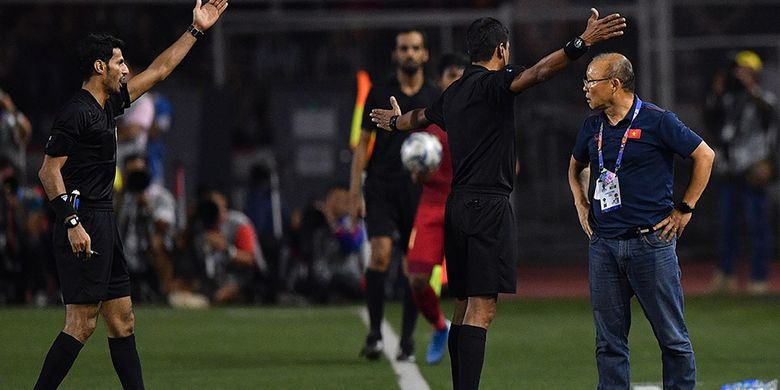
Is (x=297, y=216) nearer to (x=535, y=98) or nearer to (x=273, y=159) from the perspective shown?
(x=273, y=159)

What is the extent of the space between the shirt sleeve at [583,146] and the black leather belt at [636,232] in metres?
0.54

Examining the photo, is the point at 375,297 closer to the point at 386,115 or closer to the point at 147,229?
the point at 386,115

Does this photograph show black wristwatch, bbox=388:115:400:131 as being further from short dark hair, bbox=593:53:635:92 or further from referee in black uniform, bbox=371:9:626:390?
short dark hair, bbox=593:53:635:92

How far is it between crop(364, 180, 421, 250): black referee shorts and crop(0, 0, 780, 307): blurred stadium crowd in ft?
18.9

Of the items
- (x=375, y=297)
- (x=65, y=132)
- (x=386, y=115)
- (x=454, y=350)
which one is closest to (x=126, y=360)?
(x=65, y=132)

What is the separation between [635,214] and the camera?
8.50 metres

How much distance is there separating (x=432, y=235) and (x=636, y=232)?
2.84m

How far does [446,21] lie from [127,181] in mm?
5585

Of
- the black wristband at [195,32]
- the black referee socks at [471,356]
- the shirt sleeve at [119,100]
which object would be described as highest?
the black wristband at [195,32]

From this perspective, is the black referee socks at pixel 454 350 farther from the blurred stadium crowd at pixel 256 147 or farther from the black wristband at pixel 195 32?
the blurred stadium crowd at pixel 256 147

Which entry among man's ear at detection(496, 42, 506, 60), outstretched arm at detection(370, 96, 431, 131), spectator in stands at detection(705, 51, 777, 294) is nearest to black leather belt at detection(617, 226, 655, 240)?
man's ear at detection(496, 42, 506, 60)

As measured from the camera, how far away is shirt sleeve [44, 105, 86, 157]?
8.54m

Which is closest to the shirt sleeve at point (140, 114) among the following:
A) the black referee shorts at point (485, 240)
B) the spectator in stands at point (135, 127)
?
the spectator in stands at point (135, 127)

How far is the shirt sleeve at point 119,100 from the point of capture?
893 cm
